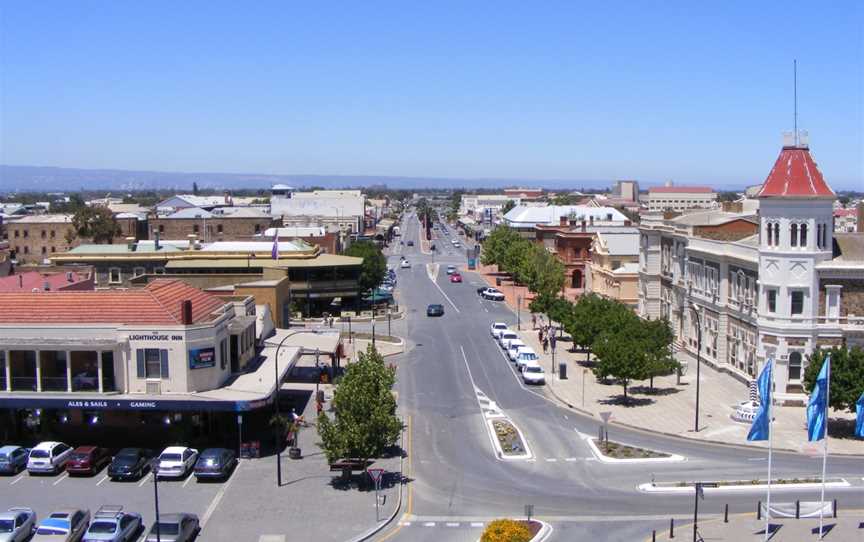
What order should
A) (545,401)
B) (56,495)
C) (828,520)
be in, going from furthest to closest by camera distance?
(545,401)
(56,495)
(828,520)

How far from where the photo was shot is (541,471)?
135 feet

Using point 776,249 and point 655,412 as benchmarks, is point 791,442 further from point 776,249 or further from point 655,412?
point 776,249

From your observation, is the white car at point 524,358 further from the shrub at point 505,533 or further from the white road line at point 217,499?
the shrub at point 505,533

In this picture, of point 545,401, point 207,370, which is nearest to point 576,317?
point 545,401

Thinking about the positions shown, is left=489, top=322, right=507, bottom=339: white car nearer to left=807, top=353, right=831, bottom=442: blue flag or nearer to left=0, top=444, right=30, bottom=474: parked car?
left=0, top=444, right=30, bottom=474: parked car

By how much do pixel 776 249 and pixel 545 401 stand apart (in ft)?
53.8

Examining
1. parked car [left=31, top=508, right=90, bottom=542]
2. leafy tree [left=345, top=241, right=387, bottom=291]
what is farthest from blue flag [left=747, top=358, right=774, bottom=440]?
leafy tree [left=345, top=241, right=387, bottom=291]

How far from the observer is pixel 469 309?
100875mm

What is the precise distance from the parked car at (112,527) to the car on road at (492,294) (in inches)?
3086

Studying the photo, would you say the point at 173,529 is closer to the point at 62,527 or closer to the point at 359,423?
the point at 62,527

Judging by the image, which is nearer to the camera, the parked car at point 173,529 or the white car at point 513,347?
the parked car at point 173,529

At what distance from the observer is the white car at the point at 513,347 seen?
225 feet

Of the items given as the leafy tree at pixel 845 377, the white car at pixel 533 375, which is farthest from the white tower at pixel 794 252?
the white car at pixel 533 375

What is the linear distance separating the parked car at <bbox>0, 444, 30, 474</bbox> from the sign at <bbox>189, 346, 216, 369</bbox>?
27.0 ft
